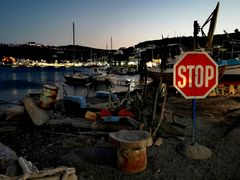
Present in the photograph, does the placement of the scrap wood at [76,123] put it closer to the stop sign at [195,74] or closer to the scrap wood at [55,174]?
the stop sign at [195,74]

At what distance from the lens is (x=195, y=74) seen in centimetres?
574

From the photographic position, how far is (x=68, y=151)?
22.1ft

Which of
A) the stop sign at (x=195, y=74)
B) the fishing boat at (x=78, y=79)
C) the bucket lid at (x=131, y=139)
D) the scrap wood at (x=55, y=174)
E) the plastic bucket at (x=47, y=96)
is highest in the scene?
the stop sign at (x=195, y=74)

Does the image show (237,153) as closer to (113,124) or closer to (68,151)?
(113,124)

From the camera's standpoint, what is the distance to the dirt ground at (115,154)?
5.34 metres

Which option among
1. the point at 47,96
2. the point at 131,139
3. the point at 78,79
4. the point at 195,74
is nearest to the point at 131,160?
the point at 131,139

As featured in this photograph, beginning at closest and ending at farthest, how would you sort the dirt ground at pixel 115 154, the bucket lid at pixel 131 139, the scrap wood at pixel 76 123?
the bucket lid at pixel 131 139, the dirt ground at pixel 115 154, the scrap wood at pixel 76 123

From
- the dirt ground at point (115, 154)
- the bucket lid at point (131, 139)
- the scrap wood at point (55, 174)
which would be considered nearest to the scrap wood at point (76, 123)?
the dirt ground at point (115, 154)

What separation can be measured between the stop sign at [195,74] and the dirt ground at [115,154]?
1.69m

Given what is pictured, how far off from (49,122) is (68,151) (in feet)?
9.37

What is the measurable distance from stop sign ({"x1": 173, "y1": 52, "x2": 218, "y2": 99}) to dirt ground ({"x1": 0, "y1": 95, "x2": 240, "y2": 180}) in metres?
1.69

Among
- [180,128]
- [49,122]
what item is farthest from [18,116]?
[180,128]

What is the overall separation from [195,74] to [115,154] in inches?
113

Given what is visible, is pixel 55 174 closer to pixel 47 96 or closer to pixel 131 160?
pixel 131 160
